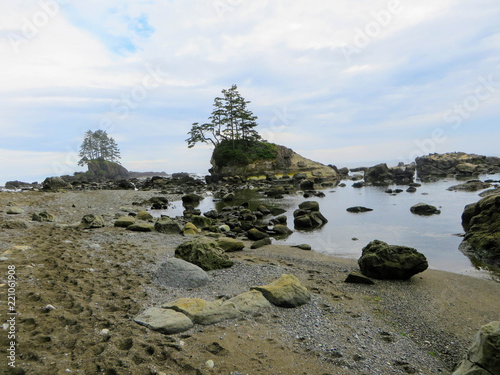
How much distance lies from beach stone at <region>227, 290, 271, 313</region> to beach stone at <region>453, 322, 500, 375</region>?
3.45 m

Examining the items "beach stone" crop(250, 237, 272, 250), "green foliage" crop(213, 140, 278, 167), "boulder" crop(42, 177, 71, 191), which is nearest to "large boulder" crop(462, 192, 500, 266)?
"beach stone" crop(250, 237, 272, 250)

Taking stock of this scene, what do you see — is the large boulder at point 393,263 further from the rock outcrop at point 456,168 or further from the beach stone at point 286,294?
the rock outcrop at point 456,168

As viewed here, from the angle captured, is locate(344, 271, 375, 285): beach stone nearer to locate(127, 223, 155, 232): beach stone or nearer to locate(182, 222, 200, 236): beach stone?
locate(182, 222, 200, 236): beach stone

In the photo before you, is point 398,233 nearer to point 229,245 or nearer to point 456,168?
point 229,245

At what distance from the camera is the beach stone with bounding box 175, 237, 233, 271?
966 centimetres

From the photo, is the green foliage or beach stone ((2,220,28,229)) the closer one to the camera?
beach stone ((2,220,28,229))

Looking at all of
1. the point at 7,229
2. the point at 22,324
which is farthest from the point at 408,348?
the point at 7,229

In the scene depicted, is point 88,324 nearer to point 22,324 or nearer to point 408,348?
point 22,324

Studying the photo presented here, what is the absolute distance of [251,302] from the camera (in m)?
6.61

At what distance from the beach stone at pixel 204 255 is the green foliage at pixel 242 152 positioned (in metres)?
59.8

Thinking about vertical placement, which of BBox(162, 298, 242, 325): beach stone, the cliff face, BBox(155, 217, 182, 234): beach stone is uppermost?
the cliff face

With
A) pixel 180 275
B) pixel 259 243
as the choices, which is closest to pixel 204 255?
pixel 180 275

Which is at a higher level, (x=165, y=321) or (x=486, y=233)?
(x=165, y=321)

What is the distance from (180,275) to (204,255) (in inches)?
71.4
